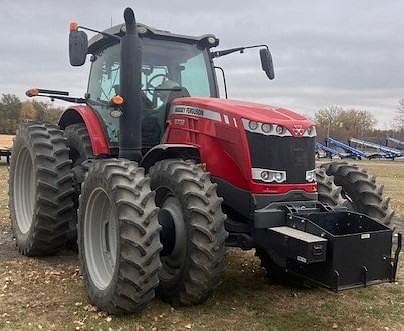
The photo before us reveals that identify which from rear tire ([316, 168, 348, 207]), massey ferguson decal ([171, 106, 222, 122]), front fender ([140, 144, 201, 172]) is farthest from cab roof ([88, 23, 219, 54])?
rear tire ([316, 168, 348, 207])

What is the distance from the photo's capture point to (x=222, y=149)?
480cm

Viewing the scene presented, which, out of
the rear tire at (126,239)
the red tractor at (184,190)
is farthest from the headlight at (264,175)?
the rear tire at (126,239)

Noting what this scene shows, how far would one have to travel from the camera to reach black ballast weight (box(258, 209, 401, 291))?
12.4 ft

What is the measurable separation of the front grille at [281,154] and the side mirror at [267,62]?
1.68m

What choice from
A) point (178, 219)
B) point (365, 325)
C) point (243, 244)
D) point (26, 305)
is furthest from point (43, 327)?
point (365, 325)

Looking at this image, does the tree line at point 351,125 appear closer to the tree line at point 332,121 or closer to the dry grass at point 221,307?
the tree line at point 332,121

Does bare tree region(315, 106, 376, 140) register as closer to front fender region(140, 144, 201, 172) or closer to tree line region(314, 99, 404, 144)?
tree line region(314, 99, 404, 144)

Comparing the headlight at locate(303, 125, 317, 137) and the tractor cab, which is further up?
the tractor cab

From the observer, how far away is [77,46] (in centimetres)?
507

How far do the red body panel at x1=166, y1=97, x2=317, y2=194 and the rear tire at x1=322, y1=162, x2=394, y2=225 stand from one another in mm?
1083

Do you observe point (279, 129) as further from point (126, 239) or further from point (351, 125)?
→ point (351, 125)

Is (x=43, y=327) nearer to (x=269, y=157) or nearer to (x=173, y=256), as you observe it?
(x=173, y=256)

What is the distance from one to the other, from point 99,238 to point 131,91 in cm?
145

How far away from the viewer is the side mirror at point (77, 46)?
16.6ft
